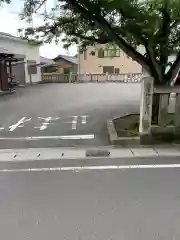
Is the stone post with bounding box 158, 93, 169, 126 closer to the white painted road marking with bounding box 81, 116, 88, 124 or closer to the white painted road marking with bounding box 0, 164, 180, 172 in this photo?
the white painted road marking with bounding box 0, 164, 180, 172

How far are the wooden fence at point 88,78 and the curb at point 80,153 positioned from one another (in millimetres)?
24360

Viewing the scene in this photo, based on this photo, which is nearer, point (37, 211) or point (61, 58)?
point (37, 211)

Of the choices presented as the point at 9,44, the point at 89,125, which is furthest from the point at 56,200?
the point at 9,44

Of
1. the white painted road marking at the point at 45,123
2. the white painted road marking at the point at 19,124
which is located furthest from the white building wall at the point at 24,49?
the white painted road marking at the point at 45,123

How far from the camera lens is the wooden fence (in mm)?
30344

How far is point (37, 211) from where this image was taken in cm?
346

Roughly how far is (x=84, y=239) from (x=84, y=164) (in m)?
2.33

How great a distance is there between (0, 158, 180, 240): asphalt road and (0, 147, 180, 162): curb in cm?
80

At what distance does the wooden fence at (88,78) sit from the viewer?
30.3m

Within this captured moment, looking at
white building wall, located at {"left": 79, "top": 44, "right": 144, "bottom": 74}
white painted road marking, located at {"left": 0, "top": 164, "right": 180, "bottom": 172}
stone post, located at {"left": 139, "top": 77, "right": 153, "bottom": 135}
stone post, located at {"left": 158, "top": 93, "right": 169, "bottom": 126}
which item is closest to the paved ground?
stone post, located at {"left": 139, "top": 77, "right": 153, "bottom": 135}

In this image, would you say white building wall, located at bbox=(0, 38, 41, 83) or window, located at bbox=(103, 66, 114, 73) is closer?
white building wall, located at bbox=(0, 38, 41, 83)

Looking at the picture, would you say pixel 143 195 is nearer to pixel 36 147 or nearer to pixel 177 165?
pixel 177 165

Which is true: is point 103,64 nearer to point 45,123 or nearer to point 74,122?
point 74,122

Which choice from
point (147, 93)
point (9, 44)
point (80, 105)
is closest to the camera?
point (147, 93)
